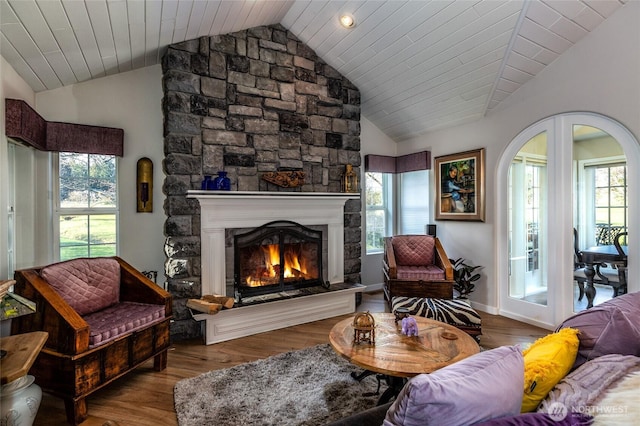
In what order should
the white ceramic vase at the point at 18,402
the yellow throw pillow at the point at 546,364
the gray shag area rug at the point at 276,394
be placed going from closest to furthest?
1. the yellow throw pillow at the point at 546,364
2. the white ceramic vase at the point at 18,402
3. the gray shag area rug at the point at 276,394

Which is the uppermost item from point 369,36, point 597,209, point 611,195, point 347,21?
point 347,21

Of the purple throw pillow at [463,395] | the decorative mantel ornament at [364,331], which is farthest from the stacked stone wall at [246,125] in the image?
the purple throw pillow at [463,395]

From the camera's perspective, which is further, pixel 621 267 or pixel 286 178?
pixel 286 178

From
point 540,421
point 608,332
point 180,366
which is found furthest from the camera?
point 180,366

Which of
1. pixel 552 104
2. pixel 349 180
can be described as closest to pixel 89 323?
pixel 349 180

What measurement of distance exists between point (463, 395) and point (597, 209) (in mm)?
3235

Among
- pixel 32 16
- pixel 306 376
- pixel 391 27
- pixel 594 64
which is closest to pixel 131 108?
pixel 32 16

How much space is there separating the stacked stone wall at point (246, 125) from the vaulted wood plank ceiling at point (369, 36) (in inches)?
8.0

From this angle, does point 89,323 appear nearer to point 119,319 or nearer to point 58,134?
point 119,319

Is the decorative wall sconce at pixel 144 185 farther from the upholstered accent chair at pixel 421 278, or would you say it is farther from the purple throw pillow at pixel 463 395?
the purple throw pillow at pixel 463 395

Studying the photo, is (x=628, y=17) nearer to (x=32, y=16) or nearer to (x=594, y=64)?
(x=594, y=64)

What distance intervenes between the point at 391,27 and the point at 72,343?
3.70 metres

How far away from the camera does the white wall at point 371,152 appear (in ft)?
16.6

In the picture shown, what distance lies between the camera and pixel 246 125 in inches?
146
